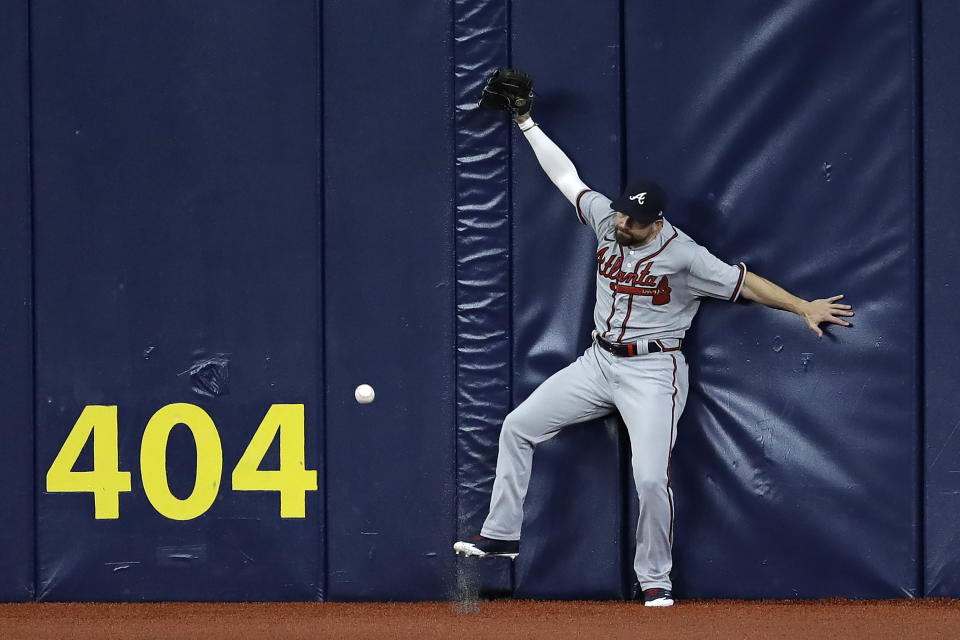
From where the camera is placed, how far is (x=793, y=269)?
458 centimetres

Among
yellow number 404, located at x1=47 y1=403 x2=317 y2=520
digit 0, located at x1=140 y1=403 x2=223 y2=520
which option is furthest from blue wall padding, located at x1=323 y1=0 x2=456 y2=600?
digit 0, located at x1=140 y1=403 x2=223 y2=520

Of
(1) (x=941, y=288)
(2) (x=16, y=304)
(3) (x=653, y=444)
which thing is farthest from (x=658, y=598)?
(2) (x=16, y=304)

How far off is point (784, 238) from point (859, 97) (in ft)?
2.05

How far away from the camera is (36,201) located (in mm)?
4730

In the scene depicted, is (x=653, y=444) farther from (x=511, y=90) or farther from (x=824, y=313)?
(x=511, y=90)

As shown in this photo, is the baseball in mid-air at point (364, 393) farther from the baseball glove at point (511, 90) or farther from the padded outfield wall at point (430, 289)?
the baseball glove at point (511, 90)

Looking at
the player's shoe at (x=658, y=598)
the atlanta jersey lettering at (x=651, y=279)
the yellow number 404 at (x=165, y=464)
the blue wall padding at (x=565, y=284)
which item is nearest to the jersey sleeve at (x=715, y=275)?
the atlanta jersey lettering at (x=651, y=279)

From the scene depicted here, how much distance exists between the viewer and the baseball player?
Result: 172 inches

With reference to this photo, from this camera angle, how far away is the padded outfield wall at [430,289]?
456 centimetres

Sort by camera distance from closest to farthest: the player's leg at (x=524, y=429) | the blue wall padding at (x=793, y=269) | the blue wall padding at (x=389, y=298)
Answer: the player's leg at (x=524, y=429)
the blue wall padding at (x=793, y=269)
the blue wall padding at (x=389, y=298)

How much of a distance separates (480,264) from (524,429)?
2.28 feet

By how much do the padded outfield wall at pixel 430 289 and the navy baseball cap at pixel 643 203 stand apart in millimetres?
328

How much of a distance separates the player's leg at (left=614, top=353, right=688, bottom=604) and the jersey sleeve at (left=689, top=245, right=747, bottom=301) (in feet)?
0.97

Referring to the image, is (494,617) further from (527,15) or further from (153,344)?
(527,15)
